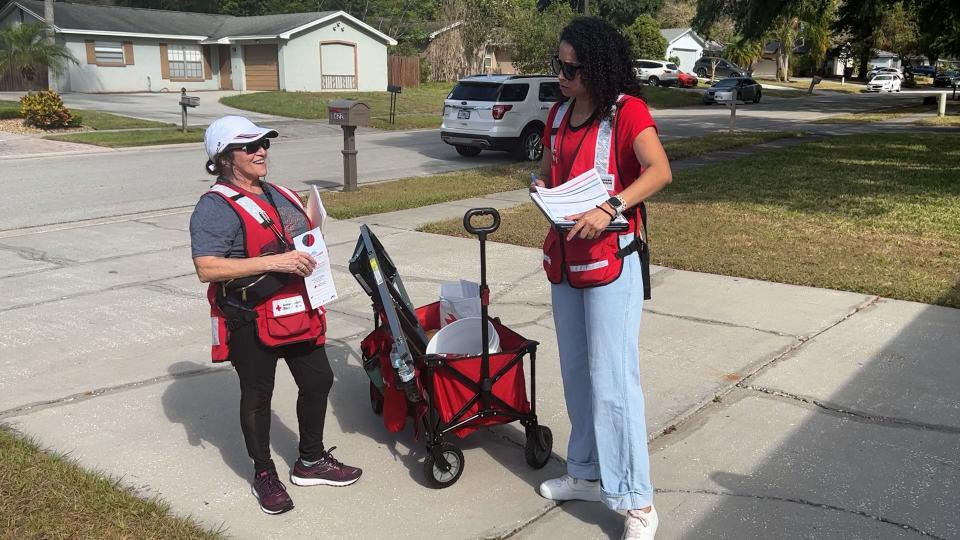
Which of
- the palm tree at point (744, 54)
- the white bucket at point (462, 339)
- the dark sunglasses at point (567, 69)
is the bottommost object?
the white bucket at point (462, 339)

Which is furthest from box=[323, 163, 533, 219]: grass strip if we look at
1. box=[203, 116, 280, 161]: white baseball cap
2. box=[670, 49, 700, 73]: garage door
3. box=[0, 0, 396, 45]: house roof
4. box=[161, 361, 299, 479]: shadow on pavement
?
box=[670, 49, 700, 73]: garage door

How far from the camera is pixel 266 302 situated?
3.37 metres

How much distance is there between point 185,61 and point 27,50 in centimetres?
1599

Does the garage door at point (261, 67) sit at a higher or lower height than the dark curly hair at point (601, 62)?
higher

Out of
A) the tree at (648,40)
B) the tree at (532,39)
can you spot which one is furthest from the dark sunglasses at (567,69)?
the tree at (648,40)

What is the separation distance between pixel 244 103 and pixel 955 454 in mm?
30815

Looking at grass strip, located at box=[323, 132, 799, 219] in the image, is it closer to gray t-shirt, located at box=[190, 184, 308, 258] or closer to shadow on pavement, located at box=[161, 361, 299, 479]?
shadow on pavement, located at box=[161, 361, 299, 479]

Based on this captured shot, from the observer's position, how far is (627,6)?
68000 mm

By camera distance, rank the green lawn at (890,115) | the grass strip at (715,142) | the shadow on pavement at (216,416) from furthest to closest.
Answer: the green lawn at (890,115) → the grass strip at (715,142) → the shadow on pavement at (216,416)

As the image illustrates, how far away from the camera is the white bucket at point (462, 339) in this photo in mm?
4027

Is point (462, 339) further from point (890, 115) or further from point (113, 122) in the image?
point (890, 115)

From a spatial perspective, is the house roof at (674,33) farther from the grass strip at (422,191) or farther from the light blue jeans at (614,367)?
the light blue jeans at (614,367)

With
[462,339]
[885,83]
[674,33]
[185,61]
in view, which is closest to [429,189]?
[462,339]

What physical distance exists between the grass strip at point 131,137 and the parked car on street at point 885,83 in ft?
148
